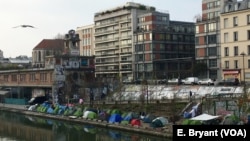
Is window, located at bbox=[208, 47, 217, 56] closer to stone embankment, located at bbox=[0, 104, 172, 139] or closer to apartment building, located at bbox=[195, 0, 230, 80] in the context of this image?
apartment building, located at bbox=[195, 0, 230, 80]

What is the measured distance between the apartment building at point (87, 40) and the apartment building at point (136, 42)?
10713mm

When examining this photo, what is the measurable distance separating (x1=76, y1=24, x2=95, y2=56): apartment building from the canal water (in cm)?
7400

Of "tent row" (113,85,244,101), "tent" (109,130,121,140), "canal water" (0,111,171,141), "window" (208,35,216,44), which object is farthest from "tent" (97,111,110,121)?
"window" (208,35,216,44)

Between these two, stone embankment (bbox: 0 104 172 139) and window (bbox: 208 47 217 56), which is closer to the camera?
stone embankment (bbox: 0 104 172 139)

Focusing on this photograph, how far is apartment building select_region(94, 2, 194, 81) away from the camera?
106 metres

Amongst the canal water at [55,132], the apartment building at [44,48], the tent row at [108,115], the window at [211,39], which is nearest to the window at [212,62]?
the window at [211,39]

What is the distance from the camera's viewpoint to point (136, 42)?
367 ft

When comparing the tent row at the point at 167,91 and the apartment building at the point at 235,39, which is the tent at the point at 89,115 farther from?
the apartment building at the point at 235,39

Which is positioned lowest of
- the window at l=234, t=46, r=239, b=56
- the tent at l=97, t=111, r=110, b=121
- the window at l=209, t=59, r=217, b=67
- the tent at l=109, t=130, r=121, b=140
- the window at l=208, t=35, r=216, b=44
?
the tent at l=109, t=130, r=121, b=140

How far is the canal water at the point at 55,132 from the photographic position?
154 ft

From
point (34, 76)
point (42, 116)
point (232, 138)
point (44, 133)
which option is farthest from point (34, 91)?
point (232, 138)

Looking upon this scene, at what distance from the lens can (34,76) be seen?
8912 centimetres

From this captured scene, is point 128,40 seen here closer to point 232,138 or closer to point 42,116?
point 42,116

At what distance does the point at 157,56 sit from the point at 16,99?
3695cm
